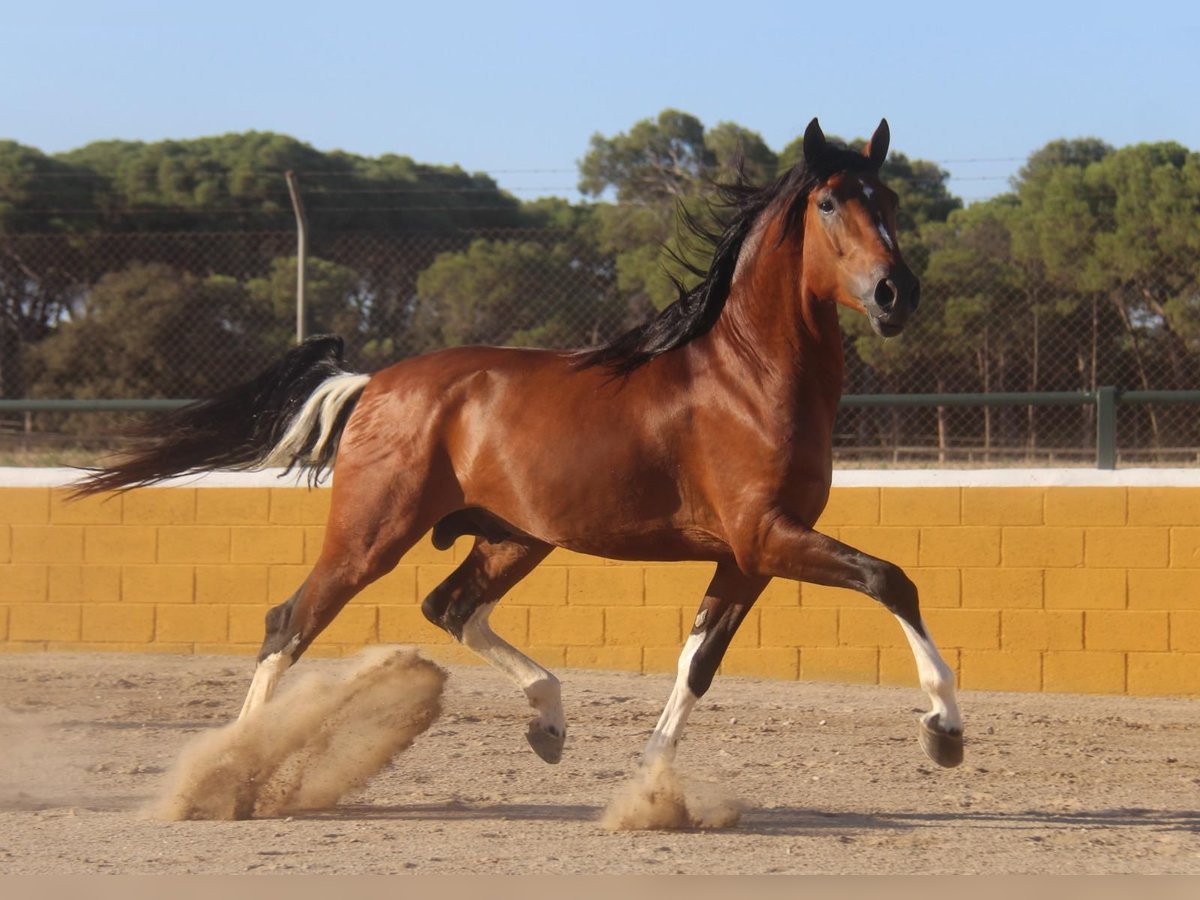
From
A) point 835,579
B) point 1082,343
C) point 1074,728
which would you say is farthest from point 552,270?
point 835,579

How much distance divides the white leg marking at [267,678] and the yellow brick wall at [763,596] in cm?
290

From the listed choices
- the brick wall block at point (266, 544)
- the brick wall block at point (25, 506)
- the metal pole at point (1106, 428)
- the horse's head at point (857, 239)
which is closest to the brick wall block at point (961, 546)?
the metal pole at point (1106, 428)

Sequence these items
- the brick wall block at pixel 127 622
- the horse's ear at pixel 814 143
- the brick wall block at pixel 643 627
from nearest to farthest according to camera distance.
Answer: the horse's ear at pixel 814 143 < the brick wall block at pixel 643 627 < the brick wall block at pixel 127 622

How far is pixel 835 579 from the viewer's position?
444 centimetres

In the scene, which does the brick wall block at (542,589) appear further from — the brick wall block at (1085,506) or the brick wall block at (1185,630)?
the brick wall block at (1185,630)

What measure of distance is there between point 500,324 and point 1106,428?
4.97m

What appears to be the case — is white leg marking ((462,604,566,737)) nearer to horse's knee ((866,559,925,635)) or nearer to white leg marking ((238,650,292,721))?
white leg marking ((238,650,292,721))

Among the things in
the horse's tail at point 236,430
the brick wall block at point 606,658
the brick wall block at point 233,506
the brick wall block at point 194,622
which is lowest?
the brick wall block at point 606,658

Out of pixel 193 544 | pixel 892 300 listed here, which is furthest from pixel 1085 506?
pixel 193 544

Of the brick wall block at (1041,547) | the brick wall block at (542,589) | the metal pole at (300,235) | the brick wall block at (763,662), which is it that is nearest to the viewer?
the brick wall block at (1041,547)

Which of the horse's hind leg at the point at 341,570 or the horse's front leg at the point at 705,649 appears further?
the horse's hind leg at the point at 341,570

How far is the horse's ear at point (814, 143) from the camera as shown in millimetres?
4750

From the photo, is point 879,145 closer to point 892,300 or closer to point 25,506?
point 892,300

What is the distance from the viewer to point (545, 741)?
5.20m
